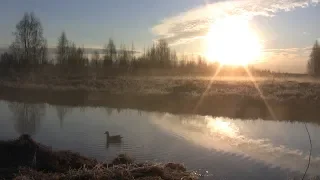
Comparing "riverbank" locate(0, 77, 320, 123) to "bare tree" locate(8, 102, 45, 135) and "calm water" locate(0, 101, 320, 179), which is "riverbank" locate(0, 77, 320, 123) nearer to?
"bare tree" locate(8, 102, 45, 135)

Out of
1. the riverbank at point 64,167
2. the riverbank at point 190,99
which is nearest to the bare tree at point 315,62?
the riverbank at point 190,99

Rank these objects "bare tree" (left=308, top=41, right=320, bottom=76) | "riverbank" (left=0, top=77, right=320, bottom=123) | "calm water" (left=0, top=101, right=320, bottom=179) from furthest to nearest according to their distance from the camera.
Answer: "bare tree" (left=308, top=41, right=320, bottom=76) < "riverbank" (left=0, top=77, right=320, bottom=123) < "calm water" (left=0, top=101, right=320, bottom=179)

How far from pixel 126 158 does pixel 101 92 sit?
2092 cm

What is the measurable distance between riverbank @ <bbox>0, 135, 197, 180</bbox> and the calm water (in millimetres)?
995

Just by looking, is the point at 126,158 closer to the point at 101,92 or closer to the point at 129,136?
the point at 129,136

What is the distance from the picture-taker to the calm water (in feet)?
33.7

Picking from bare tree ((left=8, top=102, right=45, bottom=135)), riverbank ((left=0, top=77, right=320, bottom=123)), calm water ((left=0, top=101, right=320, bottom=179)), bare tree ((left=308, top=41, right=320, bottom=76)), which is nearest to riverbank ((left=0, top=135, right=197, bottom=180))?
calm water ((left=0, top=101, right=320, bottom=179))

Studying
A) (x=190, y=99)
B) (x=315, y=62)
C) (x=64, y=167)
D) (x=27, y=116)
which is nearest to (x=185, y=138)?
(x=64, y=167)

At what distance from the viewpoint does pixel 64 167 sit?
9.20m

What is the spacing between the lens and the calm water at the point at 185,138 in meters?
10.3

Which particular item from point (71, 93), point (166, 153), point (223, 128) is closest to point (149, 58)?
point (71, 93)

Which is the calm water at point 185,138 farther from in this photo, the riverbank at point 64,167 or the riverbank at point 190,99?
the riverbank at point 190,99

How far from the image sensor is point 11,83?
3556cm

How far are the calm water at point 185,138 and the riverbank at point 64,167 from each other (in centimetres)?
99
